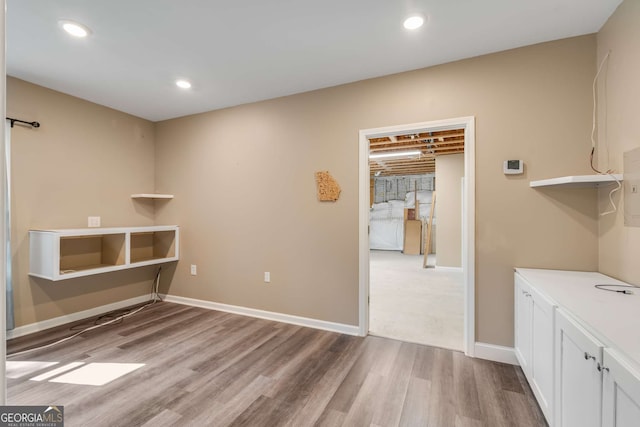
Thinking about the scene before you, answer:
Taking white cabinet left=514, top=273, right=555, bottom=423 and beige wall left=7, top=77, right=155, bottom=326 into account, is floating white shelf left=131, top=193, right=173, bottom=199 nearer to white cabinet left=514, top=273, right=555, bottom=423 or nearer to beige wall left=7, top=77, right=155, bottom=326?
beige wall left=7, top=77, right=155, bottom=326

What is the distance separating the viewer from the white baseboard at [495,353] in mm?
2449

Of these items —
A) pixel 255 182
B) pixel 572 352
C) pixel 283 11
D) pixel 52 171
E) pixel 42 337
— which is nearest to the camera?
pixel 572 352

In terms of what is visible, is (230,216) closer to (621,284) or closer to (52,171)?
(52,171)

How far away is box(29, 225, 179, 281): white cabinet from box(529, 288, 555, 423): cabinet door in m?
3.96

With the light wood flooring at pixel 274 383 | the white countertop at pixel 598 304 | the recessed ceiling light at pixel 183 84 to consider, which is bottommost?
the light wood flooring at pixel 274 383

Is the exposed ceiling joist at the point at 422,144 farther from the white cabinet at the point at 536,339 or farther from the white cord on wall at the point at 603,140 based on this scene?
the white cabinet at the point at 536,339

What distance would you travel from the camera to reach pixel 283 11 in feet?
6.65

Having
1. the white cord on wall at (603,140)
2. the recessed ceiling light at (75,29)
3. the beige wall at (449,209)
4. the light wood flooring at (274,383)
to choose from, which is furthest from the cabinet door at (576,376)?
the beige wall at (449,209)

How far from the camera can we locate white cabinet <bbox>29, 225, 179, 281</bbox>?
292 centimetres

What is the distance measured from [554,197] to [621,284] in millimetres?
763

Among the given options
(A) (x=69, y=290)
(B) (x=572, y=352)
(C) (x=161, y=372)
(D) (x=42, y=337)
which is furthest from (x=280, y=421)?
(A) (x=69, y=290)

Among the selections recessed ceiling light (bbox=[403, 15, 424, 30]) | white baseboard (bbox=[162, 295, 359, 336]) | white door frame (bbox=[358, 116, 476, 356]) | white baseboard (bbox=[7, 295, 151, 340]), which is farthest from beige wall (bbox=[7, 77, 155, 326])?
recessed ceiling light (bbox=[403, 15, 424, 30])

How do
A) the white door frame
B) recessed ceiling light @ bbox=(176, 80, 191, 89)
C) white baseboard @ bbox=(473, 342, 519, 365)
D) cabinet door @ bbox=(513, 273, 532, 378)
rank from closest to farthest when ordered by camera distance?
cabinet door @ bbox=(513, 273, 532, 378), white baseboard @ bbox=(473, 342, 519, 365), the white door frame, recessed ceiling light @ bbox=(176, 80, 191, 89)

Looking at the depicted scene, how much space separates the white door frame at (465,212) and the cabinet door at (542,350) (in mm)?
620
